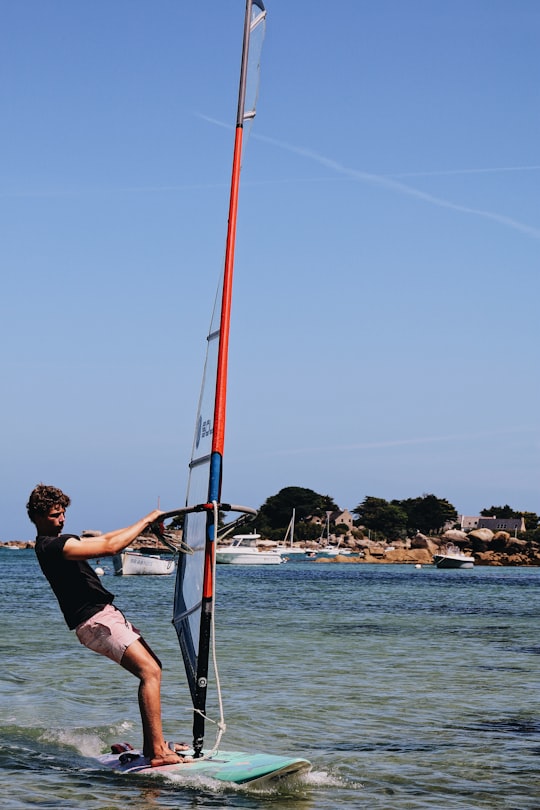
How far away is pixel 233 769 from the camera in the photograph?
7871mm

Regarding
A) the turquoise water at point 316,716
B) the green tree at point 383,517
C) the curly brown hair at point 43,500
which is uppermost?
the green tree at point 383,517

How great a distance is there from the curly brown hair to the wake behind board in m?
2.29

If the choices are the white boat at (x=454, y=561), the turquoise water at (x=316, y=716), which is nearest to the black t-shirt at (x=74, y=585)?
the turquoise water at (x=316, y=716)

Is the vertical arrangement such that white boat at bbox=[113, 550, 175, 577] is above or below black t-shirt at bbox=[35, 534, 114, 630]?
below

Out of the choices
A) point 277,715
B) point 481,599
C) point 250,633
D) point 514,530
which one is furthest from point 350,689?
point 514,530

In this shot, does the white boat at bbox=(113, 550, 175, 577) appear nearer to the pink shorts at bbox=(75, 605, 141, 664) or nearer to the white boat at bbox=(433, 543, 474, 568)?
the white boat at bbox=(433, 543, 474, 568)

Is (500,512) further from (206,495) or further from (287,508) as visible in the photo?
(206,495)

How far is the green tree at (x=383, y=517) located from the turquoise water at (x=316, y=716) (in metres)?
151

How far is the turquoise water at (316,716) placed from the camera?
7828mm

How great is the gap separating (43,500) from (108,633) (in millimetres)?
1120

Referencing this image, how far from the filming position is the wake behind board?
777cm

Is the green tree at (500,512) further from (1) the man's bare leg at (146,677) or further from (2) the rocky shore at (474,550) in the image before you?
(1) the man's bare leg at (146,677)

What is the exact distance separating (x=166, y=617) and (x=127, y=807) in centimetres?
2211

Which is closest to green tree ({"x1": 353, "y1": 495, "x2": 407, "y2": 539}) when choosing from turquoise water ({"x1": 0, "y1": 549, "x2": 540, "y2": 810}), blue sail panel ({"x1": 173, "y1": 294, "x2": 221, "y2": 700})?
turquoise water ({"x1": 0, "y1": 549, "x2": 540, "y2": 810})
